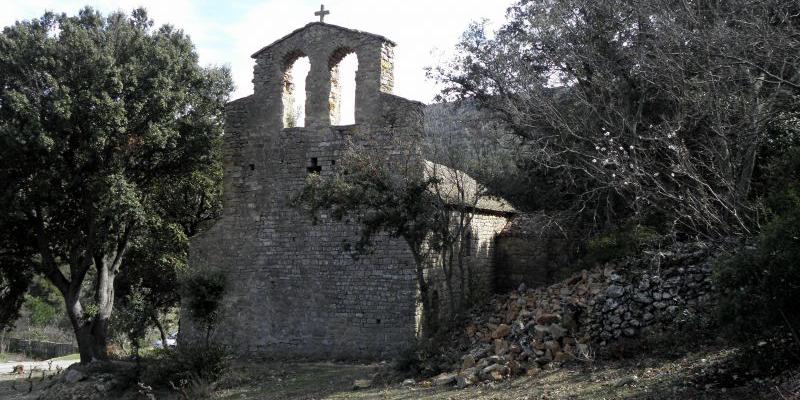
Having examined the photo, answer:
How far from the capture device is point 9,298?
18266 millimetres

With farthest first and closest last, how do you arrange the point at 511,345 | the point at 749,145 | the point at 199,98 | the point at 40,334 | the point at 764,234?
Answer: 1. the point at 40,334
2. the point at 199,98
3. the point at 511,345
4. the point at 749,145
5. the point at 764,234

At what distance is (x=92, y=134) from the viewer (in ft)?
49.3

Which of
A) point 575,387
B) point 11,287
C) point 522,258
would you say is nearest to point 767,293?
point 575,387

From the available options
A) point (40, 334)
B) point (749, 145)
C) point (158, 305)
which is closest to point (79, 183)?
point (158, 305)

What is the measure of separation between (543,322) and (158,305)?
16.5m

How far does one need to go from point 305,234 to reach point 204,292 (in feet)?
10.5

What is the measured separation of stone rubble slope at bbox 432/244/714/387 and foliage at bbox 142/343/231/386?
545cm

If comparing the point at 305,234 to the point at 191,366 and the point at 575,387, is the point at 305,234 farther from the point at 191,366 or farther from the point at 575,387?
the point at 575,387

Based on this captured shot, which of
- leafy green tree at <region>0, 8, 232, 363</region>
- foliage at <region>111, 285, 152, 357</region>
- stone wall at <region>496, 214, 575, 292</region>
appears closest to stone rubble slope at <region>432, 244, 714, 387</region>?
stone wall at <region>496, 214, 575, 292</region>

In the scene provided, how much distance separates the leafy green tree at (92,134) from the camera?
48.4 ft

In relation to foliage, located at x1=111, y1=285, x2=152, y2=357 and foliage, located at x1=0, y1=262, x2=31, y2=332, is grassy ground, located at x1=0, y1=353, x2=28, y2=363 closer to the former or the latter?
foliage, located at x1=0, y1=262, x2=31, y2=332

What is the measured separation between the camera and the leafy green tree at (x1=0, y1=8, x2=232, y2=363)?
14742mm

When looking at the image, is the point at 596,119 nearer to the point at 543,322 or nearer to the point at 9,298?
the point at 543,322

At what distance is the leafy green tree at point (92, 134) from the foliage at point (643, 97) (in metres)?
7.57
